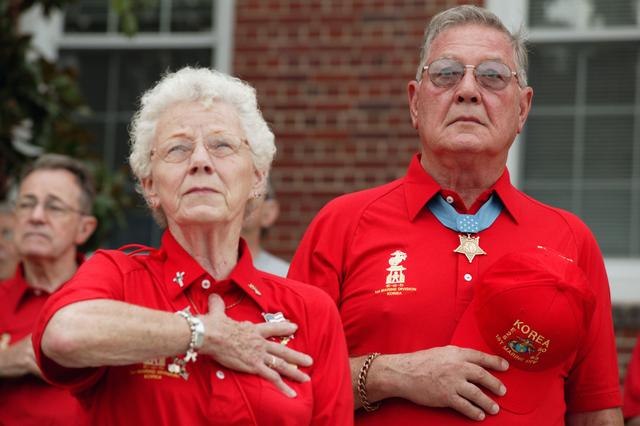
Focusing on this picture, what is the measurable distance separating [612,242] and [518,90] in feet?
13.3

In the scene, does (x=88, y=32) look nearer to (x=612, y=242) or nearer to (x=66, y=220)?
(x=66, y=220)

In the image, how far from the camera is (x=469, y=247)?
3941 millimetres

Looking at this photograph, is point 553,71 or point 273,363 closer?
point 273,363

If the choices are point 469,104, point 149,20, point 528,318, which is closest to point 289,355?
point 528,318

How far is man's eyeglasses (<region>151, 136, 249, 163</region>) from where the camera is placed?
358cm

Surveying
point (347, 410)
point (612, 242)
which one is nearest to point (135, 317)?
point (347, 410)

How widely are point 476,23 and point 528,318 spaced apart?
3.55 feet

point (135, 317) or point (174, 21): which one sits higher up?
point (174, 21)

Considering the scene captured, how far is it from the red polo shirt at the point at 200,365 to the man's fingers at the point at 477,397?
0.38 metres

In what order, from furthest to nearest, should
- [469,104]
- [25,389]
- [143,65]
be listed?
[143,65] < [25,389] < [469,104]

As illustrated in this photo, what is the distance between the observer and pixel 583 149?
8062 millimetres

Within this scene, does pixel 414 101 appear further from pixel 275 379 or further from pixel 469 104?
pixel 275 379

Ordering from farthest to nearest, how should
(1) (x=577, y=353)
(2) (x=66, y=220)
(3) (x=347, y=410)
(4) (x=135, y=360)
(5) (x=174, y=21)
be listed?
(5) (x=174, y=21) → (2) (x=66, y=220) → (1) (x=577, y=353) → (3) (x=347, y=410) → (4) (x=135, y=360)

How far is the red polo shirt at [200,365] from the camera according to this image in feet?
10.7
